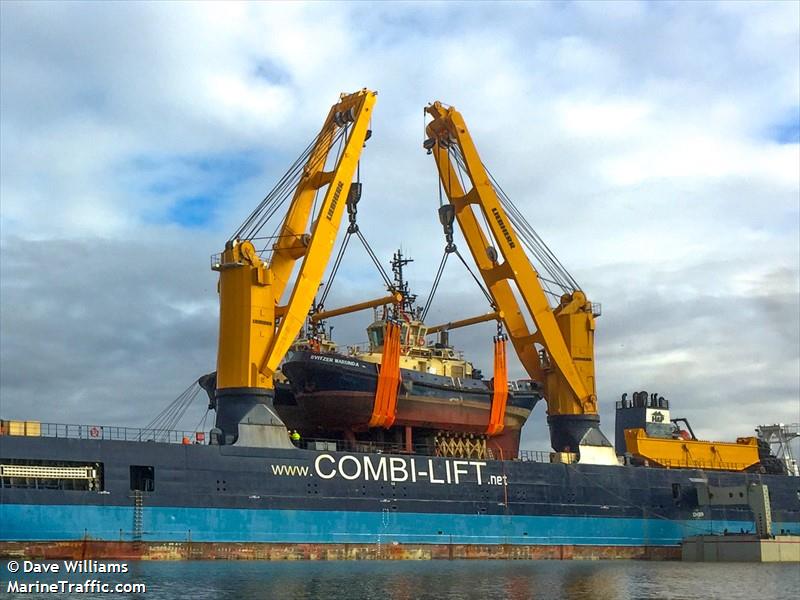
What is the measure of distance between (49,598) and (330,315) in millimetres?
22753

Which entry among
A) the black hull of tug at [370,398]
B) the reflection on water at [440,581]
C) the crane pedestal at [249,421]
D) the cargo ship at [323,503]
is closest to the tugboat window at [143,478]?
the cargo ship at [323,503]

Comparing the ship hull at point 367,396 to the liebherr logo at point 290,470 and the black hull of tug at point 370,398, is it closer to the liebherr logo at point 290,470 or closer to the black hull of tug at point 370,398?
the black hull of tug at point 370,398

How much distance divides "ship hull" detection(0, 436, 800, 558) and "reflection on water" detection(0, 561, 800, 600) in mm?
1120

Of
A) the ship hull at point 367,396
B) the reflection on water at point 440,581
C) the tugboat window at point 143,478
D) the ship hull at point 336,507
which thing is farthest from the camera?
the ship hull at point 367,396

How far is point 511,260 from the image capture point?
4819cm

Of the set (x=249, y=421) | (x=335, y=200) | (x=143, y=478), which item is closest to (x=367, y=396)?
(x=249, y=421)

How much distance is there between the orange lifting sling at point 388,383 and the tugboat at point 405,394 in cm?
18

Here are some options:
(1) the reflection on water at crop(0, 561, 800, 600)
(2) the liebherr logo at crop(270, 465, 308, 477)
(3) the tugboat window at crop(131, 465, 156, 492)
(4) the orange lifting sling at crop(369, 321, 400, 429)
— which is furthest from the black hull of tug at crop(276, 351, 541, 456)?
(3) the tugboat window at crop(131, 465, 156, 492)

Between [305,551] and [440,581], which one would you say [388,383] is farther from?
[440,581]

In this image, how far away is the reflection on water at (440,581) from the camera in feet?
95.1

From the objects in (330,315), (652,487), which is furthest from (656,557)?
(330,315)

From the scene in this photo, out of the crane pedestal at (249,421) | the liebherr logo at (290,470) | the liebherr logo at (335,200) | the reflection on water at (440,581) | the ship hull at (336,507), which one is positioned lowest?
the reflection on water at (440,581)

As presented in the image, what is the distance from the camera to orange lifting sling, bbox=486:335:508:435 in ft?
155

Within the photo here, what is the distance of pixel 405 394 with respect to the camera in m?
44.3
